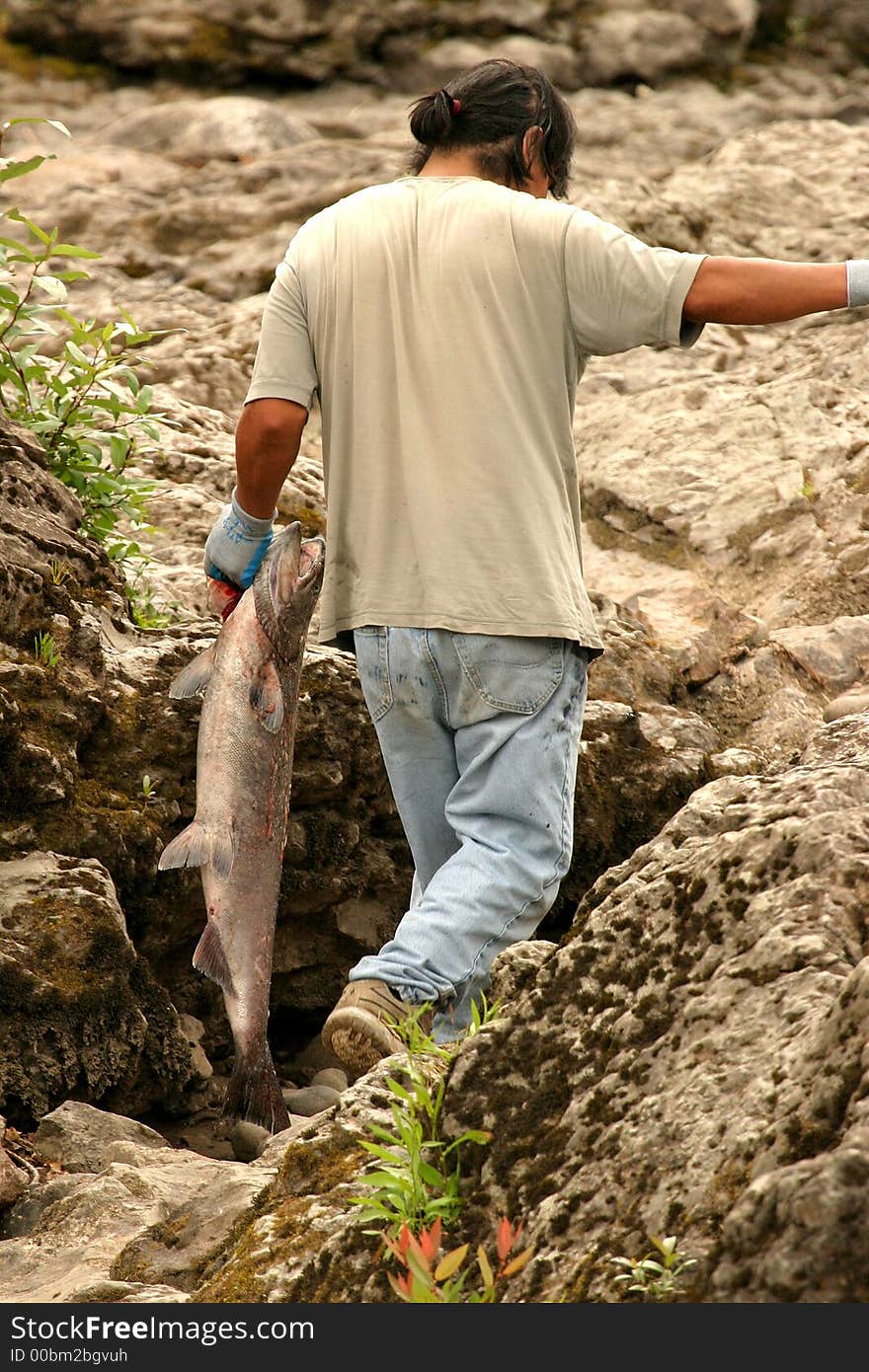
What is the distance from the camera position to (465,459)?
407cm

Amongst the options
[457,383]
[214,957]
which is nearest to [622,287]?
[457,383]

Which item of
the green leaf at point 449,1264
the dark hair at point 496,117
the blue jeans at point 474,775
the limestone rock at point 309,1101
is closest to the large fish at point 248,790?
the blue jeans at point 474,775

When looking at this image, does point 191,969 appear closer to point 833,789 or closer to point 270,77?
point 833,789

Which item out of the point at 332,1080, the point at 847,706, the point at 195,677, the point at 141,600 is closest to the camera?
the point at 195,677

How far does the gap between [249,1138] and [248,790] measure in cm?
95

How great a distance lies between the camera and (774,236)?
33.5ft

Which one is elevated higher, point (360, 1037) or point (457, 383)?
point (457, 383)

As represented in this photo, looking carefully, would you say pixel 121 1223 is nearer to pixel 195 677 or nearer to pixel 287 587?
pixel 195 677

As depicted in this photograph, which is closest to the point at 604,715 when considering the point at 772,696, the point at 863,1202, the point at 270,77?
the point at 772,696

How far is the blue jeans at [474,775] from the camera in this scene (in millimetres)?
3877

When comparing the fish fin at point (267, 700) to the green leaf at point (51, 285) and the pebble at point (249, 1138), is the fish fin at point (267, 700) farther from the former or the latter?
the green leaf at point (51, 285)

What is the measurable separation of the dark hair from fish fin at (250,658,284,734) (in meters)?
1.47

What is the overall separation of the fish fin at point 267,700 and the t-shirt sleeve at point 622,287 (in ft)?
3.98

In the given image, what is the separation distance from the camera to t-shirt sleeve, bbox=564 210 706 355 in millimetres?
3814
